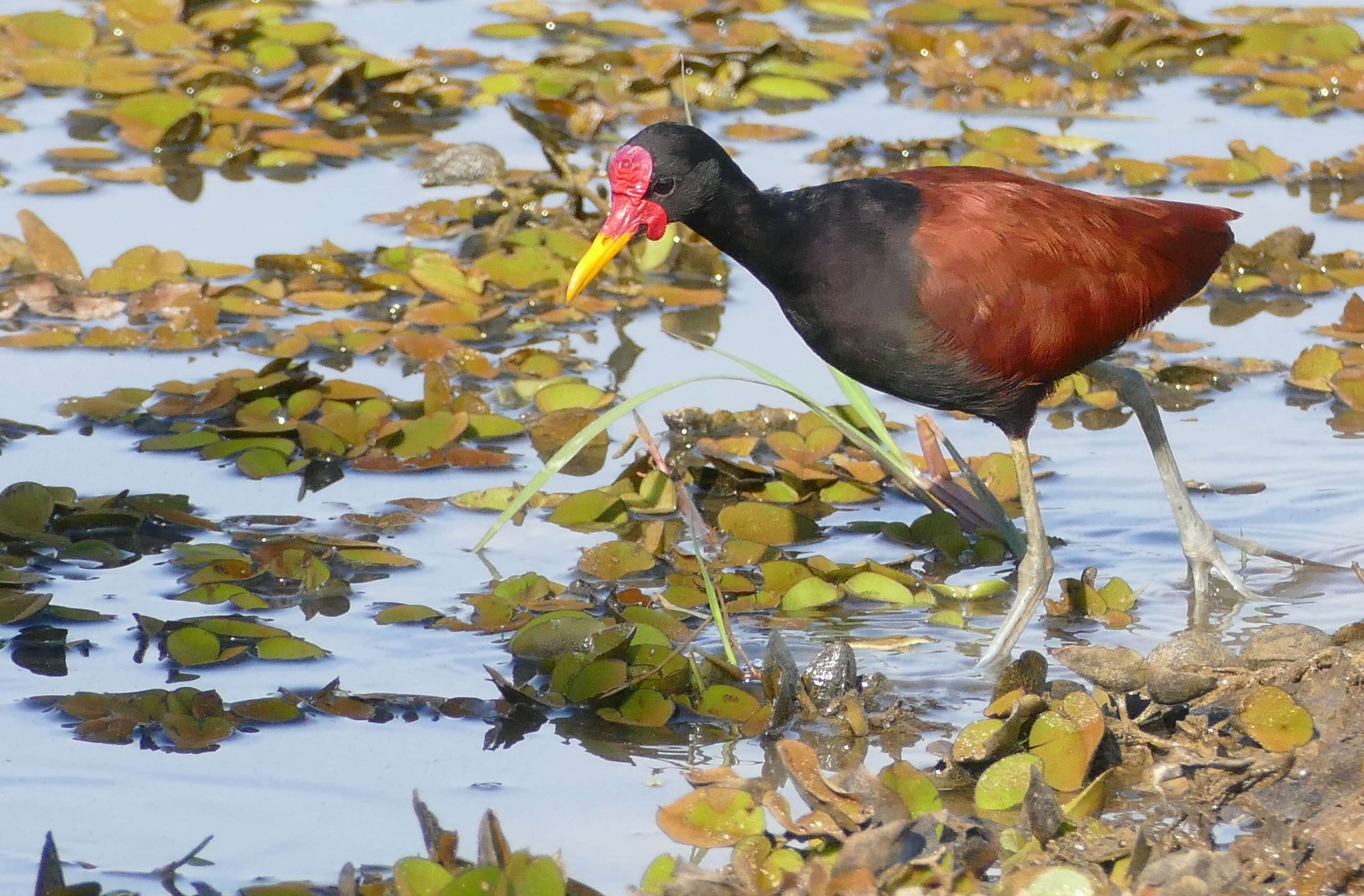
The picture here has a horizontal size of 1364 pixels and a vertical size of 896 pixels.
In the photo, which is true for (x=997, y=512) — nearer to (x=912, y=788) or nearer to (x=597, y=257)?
(x=597, y=257)

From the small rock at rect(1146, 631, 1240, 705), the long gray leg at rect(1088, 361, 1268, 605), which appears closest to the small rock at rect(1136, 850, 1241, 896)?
the small rock at rect(1146, 631, 1240, 705)

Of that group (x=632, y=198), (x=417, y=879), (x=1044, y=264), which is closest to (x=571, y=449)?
(x=632, y=198)

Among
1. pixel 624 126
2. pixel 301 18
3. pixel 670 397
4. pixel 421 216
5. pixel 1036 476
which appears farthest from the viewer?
pixel 301 18

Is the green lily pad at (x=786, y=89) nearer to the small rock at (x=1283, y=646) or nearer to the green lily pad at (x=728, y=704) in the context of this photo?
the green lily pad at (x=728, y=704)

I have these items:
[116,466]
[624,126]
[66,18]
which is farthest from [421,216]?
[66,18]

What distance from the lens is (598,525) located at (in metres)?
5.21

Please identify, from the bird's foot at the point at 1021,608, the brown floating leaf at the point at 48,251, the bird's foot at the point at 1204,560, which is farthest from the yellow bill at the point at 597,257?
the brown floating leaf at the point at 48,251

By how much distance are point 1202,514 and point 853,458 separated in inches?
40.2

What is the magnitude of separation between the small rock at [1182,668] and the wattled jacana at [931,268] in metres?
0.70

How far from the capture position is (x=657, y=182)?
14.6 ft

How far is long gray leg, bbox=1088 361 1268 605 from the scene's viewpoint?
4934 millimetres

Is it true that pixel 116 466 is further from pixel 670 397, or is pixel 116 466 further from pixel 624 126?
pixel 624 126

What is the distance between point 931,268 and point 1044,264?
0.34m

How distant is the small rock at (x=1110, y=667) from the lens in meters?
3.82
